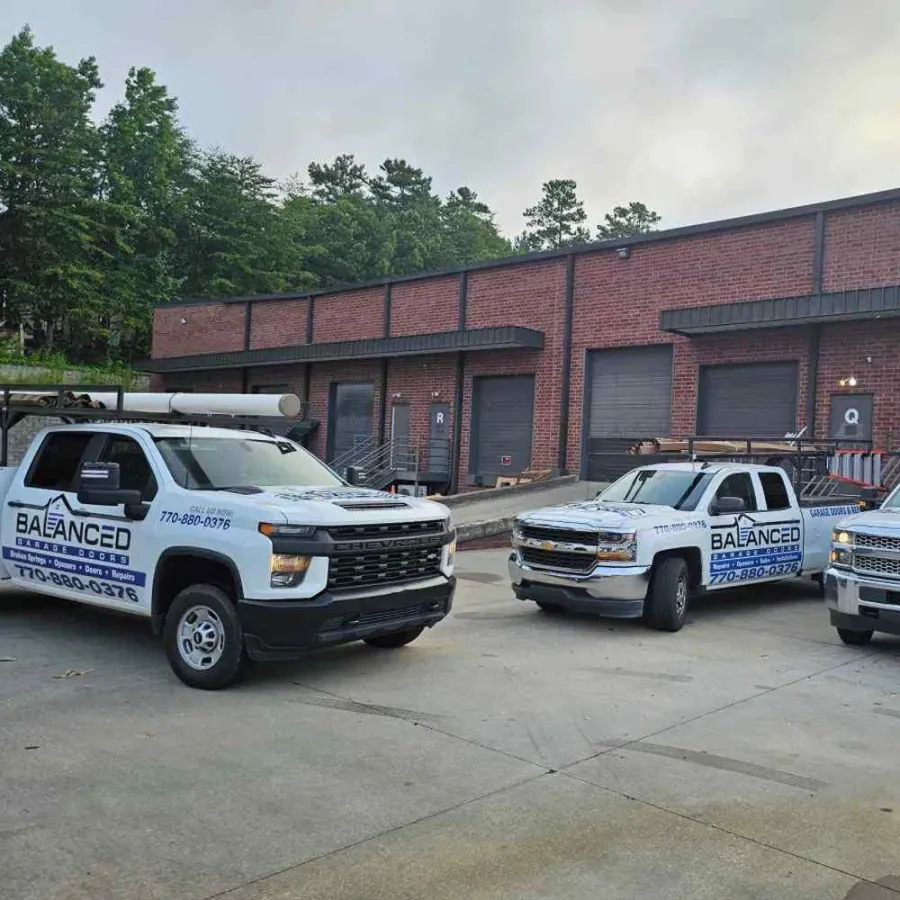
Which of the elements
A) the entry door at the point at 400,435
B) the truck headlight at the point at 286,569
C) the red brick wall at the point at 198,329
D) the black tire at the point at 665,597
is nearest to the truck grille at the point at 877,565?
the black tire at the point at 665,597

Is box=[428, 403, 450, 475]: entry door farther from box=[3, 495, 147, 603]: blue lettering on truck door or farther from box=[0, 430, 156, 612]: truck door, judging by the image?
box=[3, 495, 147, 603]: blue lettering on truck door

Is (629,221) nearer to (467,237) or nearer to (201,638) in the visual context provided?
(467,237)

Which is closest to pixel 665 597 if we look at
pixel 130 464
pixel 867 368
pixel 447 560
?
pixel 447 560

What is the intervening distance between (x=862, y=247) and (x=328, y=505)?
13.9 metres

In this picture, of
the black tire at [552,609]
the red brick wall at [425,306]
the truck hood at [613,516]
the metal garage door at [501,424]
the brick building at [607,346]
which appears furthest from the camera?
the red brick wall at [425,306]

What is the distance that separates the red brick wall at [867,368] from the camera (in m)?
15.9

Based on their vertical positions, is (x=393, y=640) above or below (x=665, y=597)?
below

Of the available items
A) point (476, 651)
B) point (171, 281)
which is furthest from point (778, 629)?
point (171, 281)

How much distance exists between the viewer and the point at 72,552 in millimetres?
7379

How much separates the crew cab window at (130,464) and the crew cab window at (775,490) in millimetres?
→ 7237

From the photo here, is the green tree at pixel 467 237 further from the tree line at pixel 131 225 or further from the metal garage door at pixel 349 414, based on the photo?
the metal garage door at pixel 349 414

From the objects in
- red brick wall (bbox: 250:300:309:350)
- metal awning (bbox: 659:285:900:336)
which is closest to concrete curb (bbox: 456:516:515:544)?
metal awning (bbox: 659:285:900:336)

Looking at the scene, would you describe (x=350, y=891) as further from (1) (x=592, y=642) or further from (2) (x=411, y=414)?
(2) (x=411, y=414)

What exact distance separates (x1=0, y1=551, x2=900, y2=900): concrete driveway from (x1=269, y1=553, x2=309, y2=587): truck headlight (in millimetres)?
840
